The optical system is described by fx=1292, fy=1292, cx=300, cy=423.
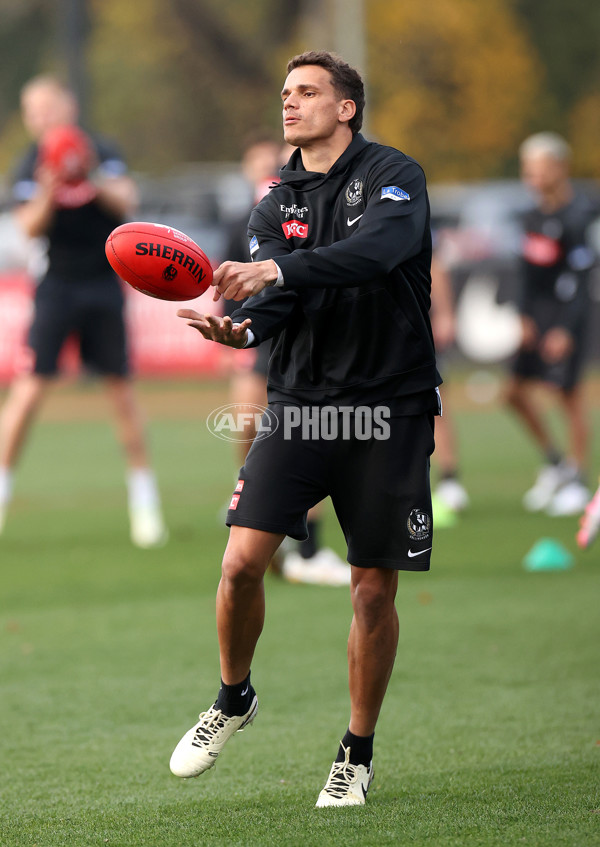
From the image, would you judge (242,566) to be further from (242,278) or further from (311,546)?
(311,546)

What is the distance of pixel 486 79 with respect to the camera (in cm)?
3438

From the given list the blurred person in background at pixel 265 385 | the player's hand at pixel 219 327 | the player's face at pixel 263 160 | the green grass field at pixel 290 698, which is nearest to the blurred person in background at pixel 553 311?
the green grass field at pixel 290 698

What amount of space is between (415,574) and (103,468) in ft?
19.8

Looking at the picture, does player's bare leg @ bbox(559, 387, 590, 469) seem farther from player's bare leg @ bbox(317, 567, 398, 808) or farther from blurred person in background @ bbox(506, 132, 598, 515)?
player's bare leg @ bbox(317, 567, 398, 808)

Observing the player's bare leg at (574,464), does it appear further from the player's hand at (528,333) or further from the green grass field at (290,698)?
the player's hand at (528,333)

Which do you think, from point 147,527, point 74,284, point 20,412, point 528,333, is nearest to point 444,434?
point 528,333

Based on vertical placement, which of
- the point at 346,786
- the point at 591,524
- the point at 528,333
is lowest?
the point at 346,786

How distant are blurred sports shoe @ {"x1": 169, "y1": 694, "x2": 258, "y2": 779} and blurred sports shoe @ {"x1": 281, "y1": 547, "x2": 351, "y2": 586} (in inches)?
135

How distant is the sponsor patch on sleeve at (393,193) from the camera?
13.7ft

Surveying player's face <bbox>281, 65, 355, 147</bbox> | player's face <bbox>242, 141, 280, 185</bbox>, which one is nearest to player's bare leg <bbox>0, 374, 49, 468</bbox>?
player's face <bbox>242, 141, 280, 185</bbox>

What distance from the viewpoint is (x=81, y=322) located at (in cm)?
874

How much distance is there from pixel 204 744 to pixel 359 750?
0.52 m

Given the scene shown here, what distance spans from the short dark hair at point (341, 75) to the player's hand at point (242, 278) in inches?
32.6

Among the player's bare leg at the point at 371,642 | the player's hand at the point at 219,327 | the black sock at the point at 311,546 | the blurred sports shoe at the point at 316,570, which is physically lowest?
the player's bare leg at the point at 371,642
